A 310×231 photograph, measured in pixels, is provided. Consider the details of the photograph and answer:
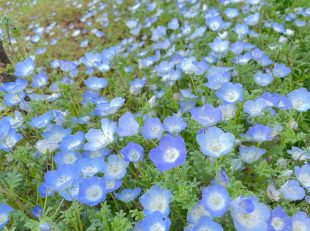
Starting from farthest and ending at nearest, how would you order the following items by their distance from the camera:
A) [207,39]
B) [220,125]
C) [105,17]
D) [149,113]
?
[105,17], [207,39], [149,113], [220,125]

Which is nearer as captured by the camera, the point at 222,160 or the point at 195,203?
the point at 195,203

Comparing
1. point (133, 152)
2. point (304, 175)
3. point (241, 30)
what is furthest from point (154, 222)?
point (241, 30)

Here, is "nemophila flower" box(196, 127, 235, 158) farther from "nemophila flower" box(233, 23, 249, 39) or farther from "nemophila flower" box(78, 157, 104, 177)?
"nemophila flower" box(233, 23, 249, 39)

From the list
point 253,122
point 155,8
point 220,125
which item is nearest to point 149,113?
point 220,125

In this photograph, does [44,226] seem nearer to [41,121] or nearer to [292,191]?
[41,121]

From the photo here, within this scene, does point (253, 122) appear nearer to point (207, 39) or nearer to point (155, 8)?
point (207, 39)

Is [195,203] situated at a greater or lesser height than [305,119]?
greater

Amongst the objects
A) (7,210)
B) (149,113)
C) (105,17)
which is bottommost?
(105,17)
